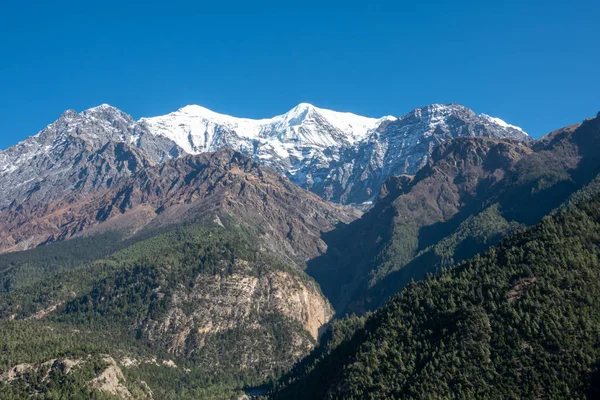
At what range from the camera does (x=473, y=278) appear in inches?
7790

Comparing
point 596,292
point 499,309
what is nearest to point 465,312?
point 499,309

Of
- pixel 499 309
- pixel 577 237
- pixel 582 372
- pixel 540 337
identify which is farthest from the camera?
pixel 577 237

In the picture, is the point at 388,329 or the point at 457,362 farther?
the point at 388,329

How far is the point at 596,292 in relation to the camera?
170750 mm

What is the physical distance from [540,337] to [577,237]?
4637 cm

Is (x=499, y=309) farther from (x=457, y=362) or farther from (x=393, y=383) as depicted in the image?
(x=393, y=383)

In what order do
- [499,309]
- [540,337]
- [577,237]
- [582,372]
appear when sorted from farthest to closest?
[577,237], [499,309], [540,337], [582,372]

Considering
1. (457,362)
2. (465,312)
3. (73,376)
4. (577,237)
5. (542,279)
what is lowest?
(73,376)

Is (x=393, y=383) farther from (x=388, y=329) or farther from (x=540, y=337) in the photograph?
(x=540, y=337)

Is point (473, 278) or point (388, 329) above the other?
point (473, 278)

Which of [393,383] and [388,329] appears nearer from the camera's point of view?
[393,383]

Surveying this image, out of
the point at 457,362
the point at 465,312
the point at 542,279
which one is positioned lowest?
the point at 457,362

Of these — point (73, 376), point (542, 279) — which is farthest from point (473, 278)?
point (73, 376)

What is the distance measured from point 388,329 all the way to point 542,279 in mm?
47228
